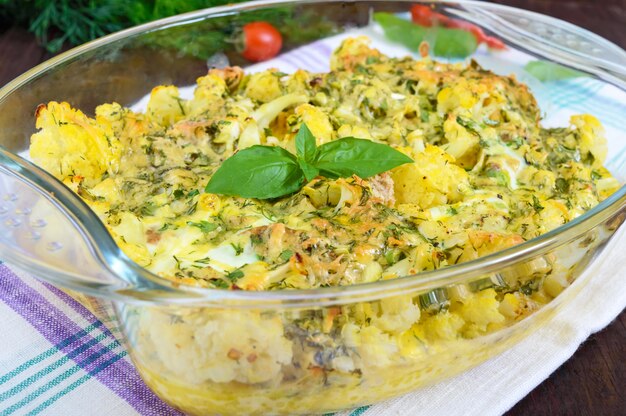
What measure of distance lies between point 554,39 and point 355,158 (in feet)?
3.63

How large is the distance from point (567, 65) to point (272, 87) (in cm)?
97

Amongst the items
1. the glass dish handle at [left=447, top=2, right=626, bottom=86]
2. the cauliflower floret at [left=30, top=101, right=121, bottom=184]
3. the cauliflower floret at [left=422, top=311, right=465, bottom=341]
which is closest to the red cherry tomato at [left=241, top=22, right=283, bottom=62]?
the glass dish handle at [left=447, top=2, right=626, bottom=86]

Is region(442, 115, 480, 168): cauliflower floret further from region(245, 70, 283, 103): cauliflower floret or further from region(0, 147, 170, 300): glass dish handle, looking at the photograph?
region(0, 147, 170, 300): glass dish handle

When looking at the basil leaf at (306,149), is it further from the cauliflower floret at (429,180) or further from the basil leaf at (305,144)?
the cauliflower floret at (429,180)

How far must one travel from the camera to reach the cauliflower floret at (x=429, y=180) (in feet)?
5.94

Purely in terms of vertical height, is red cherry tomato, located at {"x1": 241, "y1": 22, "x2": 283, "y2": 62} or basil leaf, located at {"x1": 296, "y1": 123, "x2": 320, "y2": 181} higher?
basil leaf, located at {"x1": 296, "y1": 123, "x2": 320, "y2": 181}

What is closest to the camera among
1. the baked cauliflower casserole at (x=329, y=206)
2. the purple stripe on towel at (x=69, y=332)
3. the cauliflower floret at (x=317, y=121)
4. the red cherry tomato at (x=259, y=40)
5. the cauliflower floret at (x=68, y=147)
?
the baked cauliflower casserole at (x=329, y=206)

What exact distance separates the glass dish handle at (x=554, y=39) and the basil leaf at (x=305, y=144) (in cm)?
107

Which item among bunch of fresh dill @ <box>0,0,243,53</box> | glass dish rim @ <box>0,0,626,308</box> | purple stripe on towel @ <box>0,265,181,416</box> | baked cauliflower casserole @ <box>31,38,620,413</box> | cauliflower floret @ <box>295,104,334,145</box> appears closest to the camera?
glass dish rim @ <box>0,0,626,308</box>

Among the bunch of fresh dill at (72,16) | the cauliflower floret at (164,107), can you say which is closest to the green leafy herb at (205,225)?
the cauliflower floret at (164,107)

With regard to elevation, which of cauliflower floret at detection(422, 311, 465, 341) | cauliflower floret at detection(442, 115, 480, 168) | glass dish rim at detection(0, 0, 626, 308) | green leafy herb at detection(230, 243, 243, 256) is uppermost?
glass dish rim at detection(0, 0, 626, 308)

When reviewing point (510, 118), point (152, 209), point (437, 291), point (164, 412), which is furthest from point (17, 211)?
point (510, 118)

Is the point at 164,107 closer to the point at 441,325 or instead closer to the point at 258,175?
the point at 258,175

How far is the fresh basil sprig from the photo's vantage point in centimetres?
168
